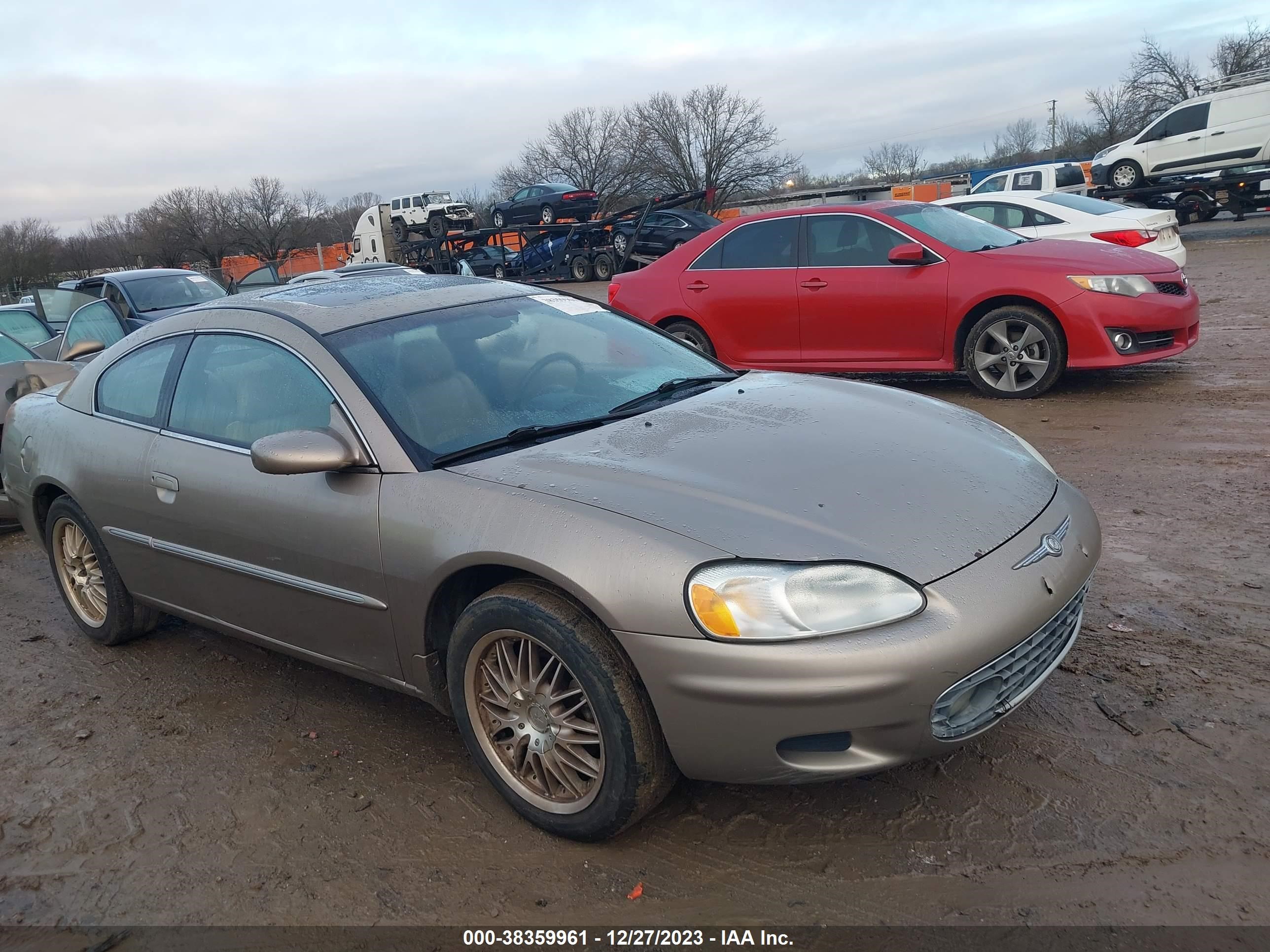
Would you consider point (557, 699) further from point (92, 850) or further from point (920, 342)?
point (920, 342)

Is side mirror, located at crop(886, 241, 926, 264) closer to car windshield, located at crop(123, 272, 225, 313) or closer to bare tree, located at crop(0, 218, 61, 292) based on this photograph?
car windshield, located at crop(123, 272, 225, 313)

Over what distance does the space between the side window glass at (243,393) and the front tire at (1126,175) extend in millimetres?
24235

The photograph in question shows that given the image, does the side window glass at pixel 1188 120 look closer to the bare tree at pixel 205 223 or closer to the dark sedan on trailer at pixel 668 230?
the dark sedan on trailer at pixel 668 230

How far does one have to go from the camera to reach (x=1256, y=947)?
2098 mm

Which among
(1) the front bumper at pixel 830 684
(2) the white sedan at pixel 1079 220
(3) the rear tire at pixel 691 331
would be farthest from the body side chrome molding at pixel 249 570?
(2) the white sedan at pixel 1079 220

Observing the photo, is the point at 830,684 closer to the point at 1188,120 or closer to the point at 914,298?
the point at 914,298

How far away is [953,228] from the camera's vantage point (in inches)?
314

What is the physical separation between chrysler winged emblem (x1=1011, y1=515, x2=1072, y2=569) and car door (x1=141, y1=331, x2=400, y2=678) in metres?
1.82

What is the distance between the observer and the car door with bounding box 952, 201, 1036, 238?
452 inches

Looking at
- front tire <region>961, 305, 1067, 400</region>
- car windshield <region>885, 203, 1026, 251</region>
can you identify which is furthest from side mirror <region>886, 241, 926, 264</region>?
front tire <region>961, 305, 1067, 400</region>

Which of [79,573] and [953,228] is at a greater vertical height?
[953,228]

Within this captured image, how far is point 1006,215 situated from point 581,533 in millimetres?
10697

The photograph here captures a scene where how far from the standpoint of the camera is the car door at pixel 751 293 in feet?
26.6

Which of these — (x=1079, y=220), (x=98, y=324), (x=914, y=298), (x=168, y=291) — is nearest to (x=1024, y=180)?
(x=1079, y=220)
